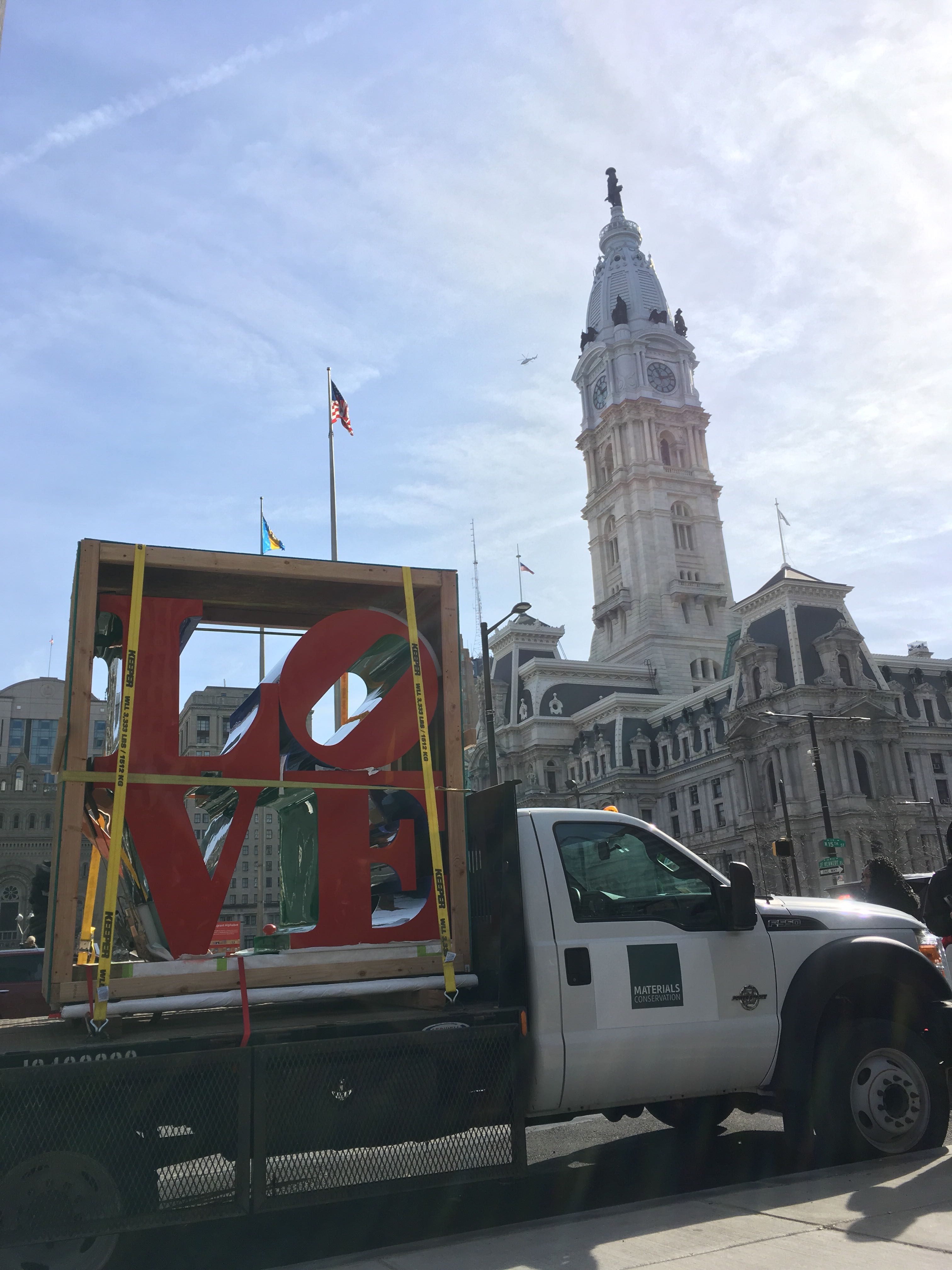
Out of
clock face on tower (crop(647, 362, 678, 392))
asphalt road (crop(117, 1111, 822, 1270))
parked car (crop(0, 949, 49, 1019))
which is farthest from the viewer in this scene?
clock face on tower (crop(647, 362, 678, 392))

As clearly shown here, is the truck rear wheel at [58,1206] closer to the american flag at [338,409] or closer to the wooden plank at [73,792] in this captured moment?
the wooden plank at [73,792]

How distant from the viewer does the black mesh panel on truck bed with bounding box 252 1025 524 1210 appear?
17.9 feet

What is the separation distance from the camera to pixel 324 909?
258 inches

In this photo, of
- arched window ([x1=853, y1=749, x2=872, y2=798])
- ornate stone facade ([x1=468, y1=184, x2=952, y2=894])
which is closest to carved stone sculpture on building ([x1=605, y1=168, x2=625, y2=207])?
ornate stone facade ([x1=468, y1=184, x2=952, y2=894])

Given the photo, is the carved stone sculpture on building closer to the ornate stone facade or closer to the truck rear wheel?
the ornate stone facade

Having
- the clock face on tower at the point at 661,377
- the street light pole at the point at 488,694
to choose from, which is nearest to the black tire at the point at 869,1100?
the street light pole at the point at 488,694

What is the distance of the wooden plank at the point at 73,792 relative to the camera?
18.9 feet

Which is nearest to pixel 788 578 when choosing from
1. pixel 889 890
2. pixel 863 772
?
pixel 863 772

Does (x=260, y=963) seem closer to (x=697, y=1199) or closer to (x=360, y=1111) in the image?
(x=360, y=1111)

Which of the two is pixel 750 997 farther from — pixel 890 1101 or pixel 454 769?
pixel 454 769

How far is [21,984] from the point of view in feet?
46.8

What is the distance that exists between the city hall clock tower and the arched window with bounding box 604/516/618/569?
0.11 meters

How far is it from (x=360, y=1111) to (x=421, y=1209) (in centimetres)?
176

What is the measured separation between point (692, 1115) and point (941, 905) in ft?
9.11
